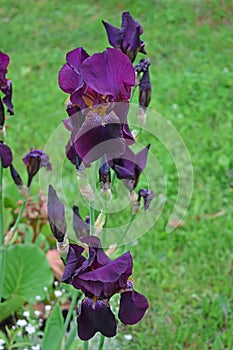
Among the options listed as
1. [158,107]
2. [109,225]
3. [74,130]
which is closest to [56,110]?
[158,107]

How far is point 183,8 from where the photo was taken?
492 cm

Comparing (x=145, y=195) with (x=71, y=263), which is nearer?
(x=71, y=263)

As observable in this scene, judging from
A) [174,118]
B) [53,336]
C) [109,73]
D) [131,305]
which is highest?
[174,118]

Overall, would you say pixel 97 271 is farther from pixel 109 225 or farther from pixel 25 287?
pixel 109 225

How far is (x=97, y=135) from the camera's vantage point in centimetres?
114

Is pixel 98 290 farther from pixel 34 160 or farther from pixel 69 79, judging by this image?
pixel 34 160

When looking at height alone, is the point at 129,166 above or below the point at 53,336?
above

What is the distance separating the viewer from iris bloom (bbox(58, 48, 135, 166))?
112 centimetres

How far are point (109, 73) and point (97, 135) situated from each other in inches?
4.8

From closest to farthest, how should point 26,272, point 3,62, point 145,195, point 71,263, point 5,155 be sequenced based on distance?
point 71,263 < point 3,62 < point 5,155 < point 145,195 < point 26,272

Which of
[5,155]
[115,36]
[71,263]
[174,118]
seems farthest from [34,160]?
[174,118]

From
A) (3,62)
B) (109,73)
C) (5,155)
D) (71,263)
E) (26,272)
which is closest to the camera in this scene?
(109,73)

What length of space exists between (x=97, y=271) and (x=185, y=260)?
5.22 feet

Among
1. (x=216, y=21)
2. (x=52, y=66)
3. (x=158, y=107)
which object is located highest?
(x=216, y=21)
